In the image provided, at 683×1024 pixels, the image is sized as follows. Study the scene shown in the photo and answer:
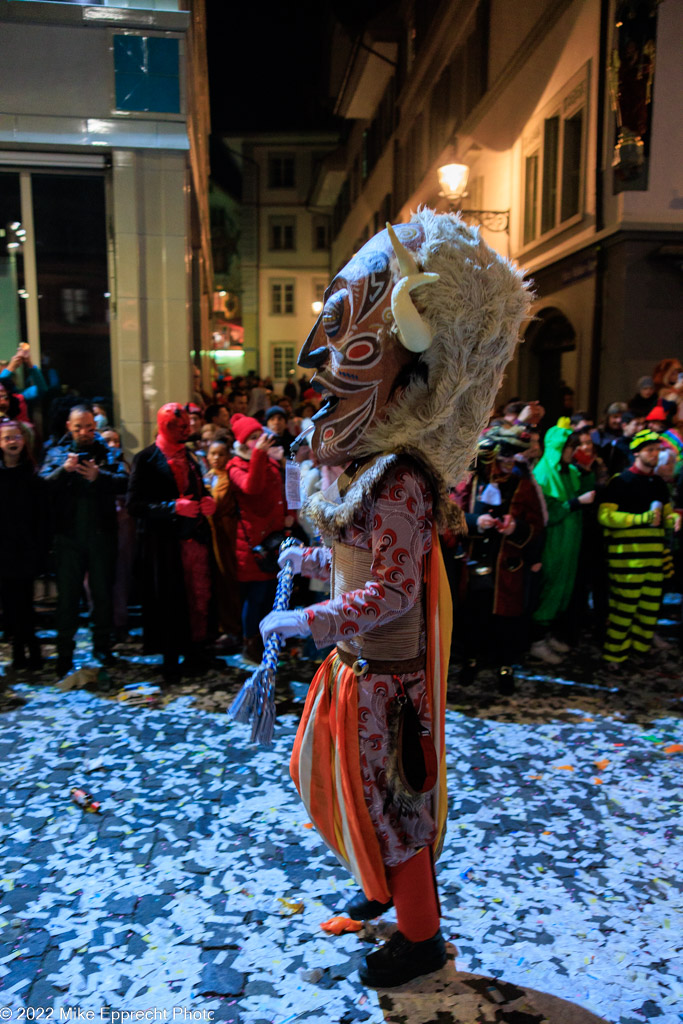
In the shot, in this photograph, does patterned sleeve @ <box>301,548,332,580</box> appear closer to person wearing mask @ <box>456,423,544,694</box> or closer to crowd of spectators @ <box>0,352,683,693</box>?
crowd of spectators @ <box>0,352,683,693</box>

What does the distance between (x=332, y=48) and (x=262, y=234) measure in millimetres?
9370

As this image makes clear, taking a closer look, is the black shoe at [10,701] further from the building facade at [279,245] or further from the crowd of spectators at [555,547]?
the building facade at [279,245]

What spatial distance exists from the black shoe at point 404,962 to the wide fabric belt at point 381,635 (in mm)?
947

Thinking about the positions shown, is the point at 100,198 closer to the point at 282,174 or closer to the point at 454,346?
the point at 454,346

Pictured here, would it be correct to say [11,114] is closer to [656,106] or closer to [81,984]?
[81,984]

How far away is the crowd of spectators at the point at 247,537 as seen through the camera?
189 inches

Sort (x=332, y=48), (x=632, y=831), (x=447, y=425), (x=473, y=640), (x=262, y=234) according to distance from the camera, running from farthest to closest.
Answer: (x=262, y=234), (x=332, y=48), (x=473, y=640), (x=632, y=831), (x=447, y=425)

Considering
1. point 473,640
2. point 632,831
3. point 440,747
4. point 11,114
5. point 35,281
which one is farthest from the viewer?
point 35,281

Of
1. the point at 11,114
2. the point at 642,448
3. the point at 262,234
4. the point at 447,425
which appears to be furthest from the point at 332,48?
the point at 447,425

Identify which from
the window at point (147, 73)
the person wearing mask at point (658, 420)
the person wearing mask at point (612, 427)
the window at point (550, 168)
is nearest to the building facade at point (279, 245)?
the window at point (550, 168)

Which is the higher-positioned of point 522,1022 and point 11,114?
point 11,114

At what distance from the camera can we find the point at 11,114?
21.7 ft

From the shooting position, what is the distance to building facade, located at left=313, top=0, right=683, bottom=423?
9.70 metres

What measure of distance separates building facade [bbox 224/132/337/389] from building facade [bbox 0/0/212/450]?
27.5 m
